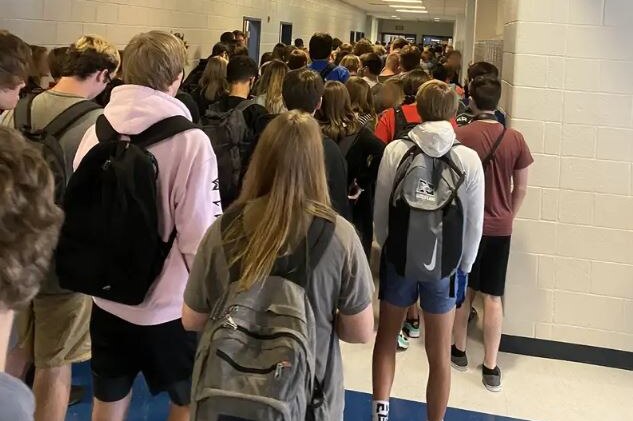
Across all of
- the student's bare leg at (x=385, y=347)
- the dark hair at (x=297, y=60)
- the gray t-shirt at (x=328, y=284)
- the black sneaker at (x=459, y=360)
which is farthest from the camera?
the dark hair at (x=297, y=60)

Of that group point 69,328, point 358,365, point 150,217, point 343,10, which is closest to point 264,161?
point 150,217

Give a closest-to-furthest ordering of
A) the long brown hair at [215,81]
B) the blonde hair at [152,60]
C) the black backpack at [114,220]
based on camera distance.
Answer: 1. the black backpack at [114,220]
2. the blonde hair at [152,60]
3. the long brown hair at [215,81]

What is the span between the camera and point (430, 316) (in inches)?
106

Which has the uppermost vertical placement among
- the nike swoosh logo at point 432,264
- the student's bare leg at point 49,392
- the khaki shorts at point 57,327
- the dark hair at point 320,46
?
the dark hair at point 320,46

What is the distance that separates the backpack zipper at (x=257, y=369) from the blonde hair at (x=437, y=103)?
1.44m

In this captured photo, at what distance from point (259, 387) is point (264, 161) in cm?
55

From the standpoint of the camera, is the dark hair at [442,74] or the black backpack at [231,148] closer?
the black backpack at [231,148]

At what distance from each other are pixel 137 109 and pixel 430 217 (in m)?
1.15

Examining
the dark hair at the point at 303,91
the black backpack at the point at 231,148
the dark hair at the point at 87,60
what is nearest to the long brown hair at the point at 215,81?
the black backpack at the point at 231,148

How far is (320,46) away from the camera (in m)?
5.21

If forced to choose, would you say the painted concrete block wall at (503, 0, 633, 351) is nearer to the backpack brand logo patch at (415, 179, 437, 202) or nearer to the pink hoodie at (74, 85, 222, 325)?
the backpack brand logo patch at (415, 179, 437, 202)

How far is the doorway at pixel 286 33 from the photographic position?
1370cm

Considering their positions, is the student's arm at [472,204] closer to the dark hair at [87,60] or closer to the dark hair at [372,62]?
the dark hair at [87,60]

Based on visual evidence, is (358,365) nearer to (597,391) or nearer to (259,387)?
(597,391)
